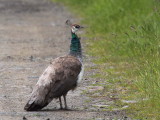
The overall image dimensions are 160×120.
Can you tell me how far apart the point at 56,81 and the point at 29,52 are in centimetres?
577

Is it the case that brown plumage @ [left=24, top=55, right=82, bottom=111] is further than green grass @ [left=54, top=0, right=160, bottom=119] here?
No

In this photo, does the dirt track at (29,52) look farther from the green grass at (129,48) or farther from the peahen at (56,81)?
the green grass at (129,48)

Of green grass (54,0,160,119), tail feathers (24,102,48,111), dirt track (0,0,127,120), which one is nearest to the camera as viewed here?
tail feathers (24,102,48,111)

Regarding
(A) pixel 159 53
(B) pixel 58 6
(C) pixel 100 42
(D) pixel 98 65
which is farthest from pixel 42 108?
(B) pixel 58 6

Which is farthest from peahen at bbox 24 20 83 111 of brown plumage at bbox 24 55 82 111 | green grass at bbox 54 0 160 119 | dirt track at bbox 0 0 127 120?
green grass at bbox 54 0 160 119

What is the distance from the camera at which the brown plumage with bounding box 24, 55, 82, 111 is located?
8.50 metres

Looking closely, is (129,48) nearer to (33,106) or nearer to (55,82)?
(55,82)

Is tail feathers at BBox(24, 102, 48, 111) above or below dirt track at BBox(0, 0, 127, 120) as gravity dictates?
above

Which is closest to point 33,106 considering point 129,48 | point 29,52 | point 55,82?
point 55,82

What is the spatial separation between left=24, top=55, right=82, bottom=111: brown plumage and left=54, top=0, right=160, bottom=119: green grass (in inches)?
33.7

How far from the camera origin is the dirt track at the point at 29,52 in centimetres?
876

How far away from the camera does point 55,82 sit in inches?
342

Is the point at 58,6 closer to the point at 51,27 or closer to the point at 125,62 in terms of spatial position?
the point at 51,27

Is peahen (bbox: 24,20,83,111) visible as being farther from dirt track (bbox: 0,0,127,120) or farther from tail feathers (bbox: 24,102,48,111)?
dirt track (bbox: 0,0,127,120)
